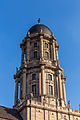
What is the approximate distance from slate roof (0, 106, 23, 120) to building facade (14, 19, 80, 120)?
1.08 metres

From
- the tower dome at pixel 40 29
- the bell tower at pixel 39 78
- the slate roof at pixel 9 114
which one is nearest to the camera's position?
the slate roof at pixel 9 114

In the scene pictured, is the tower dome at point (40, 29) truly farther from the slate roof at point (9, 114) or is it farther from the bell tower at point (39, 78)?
the slate roof at point (9, 114)

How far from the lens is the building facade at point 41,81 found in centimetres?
5572

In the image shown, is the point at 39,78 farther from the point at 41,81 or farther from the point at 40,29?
the point at 40,29

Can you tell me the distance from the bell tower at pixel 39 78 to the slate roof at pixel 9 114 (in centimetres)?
108

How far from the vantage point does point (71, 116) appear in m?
58.8

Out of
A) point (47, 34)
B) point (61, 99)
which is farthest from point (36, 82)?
point (47, 34)

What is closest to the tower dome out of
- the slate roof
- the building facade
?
the building facade

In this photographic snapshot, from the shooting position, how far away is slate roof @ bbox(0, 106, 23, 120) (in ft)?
173

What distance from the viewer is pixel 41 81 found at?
62188 millimetres

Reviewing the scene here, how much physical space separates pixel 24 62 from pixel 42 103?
1466 cm

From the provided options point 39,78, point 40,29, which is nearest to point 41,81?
point 39,78

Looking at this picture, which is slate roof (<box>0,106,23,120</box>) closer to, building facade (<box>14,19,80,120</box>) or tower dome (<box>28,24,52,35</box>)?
building facade (<box>14,19,80,120</box>)

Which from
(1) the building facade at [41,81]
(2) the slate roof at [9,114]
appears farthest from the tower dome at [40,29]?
(2) the slate roof at [9,114]
